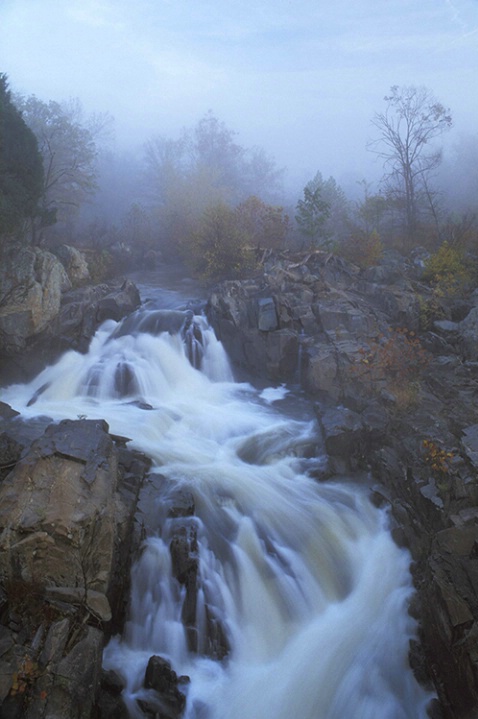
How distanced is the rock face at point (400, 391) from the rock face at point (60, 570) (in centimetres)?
502

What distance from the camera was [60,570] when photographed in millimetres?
6566

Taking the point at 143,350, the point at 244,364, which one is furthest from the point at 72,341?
the point at 244,364

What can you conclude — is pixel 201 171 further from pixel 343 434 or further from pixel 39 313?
pixel 343 434

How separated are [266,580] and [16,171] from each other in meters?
15.5

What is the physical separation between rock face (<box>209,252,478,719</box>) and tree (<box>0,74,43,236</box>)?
7608 mm

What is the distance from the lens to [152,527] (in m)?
8.74

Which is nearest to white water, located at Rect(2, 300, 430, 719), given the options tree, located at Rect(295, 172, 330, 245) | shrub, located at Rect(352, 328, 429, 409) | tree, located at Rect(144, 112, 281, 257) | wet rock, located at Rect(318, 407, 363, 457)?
wet rock, located at Rect(318, 407, 363, 457)

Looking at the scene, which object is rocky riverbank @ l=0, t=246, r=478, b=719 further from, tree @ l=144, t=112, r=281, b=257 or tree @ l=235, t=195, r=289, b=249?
tree @ l=144, t=112, r=281, b=257

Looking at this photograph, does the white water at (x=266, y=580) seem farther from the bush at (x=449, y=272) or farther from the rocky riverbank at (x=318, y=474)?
the bush at (x=449, y=272)

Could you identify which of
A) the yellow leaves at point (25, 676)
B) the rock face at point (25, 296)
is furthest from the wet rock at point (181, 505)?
the rock face at point (25, 296)

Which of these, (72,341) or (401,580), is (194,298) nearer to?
(72,341)

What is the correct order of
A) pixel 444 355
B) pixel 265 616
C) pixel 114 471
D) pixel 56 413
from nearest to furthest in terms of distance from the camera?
1. pixel 265 616
2. pixel 114 471
3. pixel 56 413
4. pixel 444 355

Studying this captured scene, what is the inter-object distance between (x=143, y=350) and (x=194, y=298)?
604 centimetres

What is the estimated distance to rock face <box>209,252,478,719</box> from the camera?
7.07m
